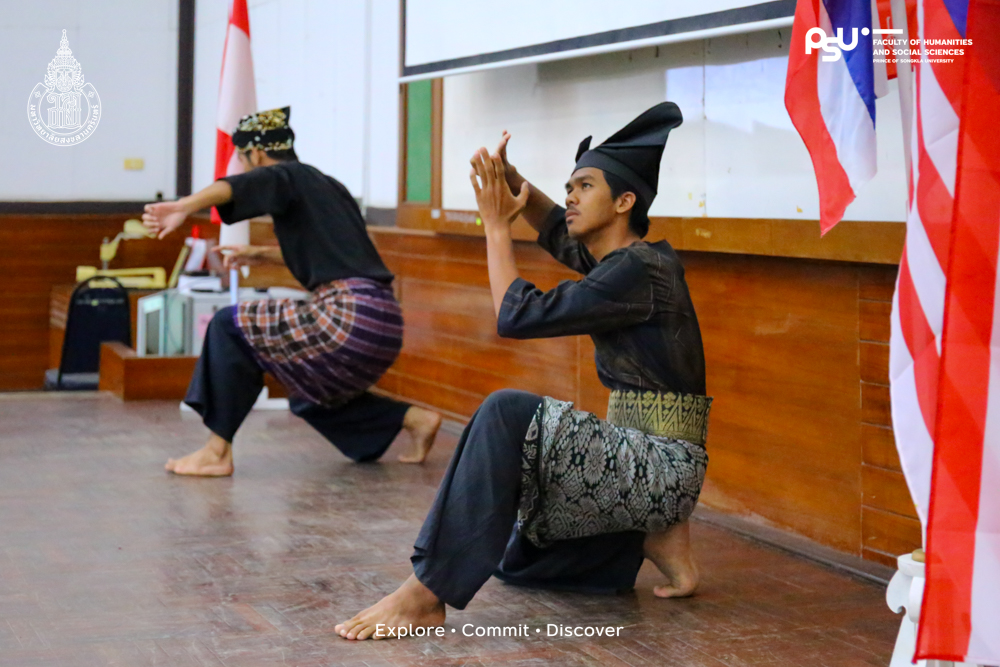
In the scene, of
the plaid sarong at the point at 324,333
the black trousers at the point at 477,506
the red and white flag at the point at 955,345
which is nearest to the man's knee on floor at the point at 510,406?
the black trousers at the point at 477,506

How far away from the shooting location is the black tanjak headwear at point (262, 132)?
13.9 ft

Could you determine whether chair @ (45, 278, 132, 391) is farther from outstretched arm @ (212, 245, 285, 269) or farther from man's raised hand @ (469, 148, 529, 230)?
man's raised hand @ (469, 148, 529, 230)

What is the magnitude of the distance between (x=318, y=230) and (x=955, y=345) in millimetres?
2779

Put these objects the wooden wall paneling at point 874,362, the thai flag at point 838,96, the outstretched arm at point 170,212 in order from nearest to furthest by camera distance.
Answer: the thai flag at point 838,96
the wooden wall paneling at point 874,362
the outstretched arm at point 170,212

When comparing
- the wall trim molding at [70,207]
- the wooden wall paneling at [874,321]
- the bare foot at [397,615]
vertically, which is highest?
the wall trim molding at [70,207]

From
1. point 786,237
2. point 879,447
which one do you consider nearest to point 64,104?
point 786,237

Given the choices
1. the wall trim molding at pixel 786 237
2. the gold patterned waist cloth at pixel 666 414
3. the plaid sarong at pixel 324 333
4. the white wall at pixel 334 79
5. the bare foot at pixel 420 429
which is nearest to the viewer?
the gold patterned waist cloth at pixel 666 414

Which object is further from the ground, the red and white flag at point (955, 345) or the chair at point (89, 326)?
the red and white flag at point (955, 345)

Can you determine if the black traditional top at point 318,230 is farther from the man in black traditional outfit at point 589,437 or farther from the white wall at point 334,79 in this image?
the white wall at point 334,79

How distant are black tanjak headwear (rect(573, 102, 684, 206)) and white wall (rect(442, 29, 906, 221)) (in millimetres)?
630

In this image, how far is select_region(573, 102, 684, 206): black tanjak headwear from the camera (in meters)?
2.72

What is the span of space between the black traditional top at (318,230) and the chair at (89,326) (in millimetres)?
4273

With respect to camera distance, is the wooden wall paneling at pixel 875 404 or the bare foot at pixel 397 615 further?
the wooden wall paneling at pixel 875 404

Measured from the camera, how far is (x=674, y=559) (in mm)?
2785
